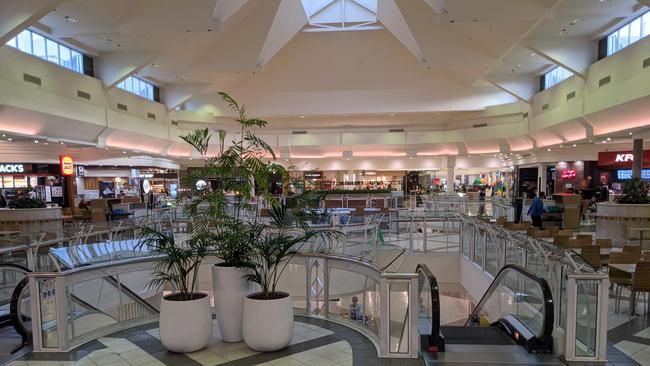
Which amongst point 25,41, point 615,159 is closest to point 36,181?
point 25,41

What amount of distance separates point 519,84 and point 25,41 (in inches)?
775

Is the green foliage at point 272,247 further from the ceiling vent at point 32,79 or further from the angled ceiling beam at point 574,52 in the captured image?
the angled ceiling beam at point 574,52

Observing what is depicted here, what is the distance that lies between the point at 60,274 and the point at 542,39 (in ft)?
49.0

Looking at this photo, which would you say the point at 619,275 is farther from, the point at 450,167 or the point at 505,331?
the point at 450,167

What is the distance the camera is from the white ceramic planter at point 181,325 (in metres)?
3.95

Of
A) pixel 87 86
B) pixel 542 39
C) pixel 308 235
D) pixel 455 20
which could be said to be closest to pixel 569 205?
pixel 542 39

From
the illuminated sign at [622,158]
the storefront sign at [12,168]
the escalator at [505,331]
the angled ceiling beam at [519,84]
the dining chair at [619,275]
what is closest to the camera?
the escalator at [505,331]

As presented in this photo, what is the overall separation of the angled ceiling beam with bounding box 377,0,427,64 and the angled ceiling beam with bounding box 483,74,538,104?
4774 millimetres

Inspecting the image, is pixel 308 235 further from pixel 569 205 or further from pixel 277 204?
pixel 569 205

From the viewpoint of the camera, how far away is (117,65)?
15078 millimetres

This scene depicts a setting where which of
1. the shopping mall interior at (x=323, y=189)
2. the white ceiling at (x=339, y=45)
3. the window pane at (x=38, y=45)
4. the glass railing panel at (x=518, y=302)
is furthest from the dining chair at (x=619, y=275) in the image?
the window pane at (x=38, y=45)

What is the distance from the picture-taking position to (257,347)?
157 inches

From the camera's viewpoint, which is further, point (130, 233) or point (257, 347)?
point (130, 233)

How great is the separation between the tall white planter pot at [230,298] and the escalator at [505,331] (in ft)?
6.18
